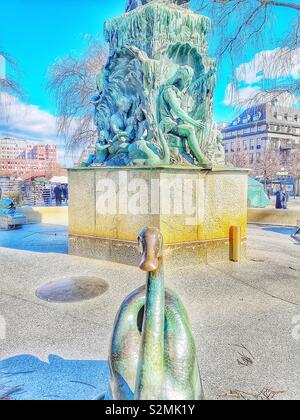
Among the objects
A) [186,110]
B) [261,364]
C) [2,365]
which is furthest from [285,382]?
[186,110]

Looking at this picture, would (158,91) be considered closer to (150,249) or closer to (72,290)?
(72,290)

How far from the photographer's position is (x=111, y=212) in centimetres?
622

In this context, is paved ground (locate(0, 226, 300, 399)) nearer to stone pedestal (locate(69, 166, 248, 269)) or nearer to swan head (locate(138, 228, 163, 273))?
stone pedestal (locate(69, 166, 248, 269))

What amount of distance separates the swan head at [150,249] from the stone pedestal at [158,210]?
3926 mm

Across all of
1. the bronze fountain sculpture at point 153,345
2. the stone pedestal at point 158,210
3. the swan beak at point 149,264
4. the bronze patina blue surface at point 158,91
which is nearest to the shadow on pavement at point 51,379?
the bronze fountain sculpture at point 153,345

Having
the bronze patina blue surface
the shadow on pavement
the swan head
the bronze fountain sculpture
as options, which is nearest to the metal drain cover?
the shadow on pavement

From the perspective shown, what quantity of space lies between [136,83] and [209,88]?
63.3 inches

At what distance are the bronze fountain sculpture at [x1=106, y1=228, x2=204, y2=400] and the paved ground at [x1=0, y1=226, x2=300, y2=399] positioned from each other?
823 mm

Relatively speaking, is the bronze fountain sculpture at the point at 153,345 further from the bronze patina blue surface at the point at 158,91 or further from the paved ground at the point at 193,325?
the bronze patina blue surface at the point at 158,91

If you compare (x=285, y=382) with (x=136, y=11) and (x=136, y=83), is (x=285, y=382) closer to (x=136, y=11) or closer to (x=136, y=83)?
(x=136, y=83)

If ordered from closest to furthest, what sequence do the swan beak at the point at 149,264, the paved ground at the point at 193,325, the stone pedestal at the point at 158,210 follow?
the swan beak at the point at 149,264
the paved ground at the point at 193,325
the stone pedestal at the point at 158,210

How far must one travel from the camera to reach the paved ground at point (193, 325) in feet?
8.24

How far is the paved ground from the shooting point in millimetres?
2512

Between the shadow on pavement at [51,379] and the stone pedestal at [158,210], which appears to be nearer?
the shadow on pavement at [51,379]
